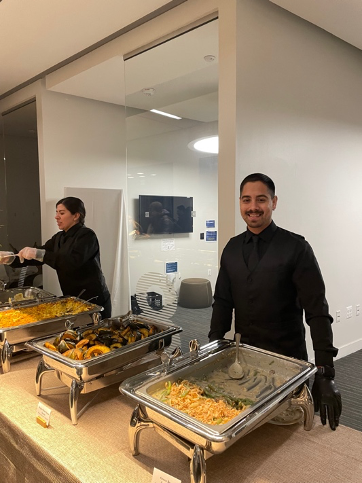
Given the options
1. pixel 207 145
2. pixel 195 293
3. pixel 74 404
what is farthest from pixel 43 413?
pixel 207 145

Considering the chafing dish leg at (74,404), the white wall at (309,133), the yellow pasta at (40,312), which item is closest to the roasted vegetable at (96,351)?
the chafing dish leg at (74,404)

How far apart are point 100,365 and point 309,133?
6.88 ft

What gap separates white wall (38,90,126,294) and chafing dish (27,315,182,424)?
2381 mm

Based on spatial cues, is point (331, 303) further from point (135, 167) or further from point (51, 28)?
point (51, 28)

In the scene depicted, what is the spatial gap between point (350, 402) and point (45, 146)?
122 inches

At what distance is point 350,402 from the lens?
239 cm

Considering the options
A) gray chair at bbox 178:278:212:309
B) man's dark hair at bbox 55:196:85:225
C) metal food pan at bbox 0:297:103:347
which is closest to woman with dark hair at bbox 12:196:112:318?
man's dark hair at bbox 55:196:85:225

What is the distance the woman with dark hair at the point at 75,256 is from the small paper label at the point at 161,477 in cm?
141

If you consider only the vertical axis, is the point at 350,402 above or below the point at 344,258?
below

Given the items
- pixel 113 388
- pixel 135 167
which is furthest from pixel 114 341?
pixel 135 167

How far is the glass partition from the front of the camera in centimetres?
239

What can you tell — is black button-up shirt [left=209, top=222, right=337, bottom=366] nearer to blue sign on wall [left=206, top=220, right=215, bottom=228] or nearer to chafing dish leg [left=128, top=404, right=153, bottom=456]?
chafing dish leg [left=128, top=404, right=153, bottom=456]

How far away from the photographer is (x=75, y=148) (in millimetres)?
3660

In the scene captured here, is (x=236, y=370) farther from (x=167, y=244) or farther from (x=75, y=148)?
(x=75, y=148)
